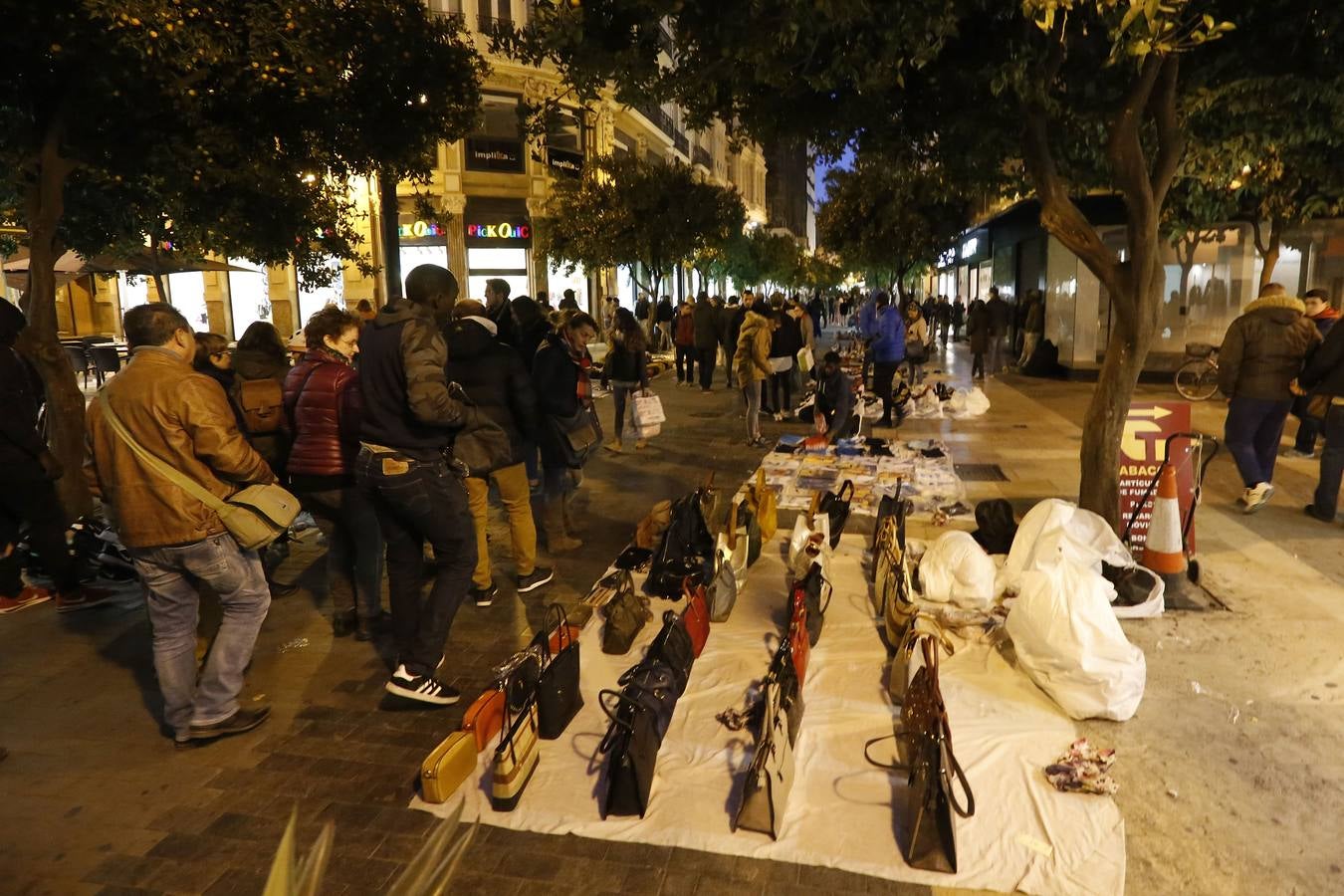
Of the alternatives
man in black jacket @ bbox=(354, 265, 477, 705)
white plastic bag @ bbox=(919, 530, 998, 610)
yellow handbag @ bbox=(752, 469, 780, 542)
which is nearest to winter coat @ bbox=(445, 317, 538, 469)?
man in black jacket @ bbox=(354, 265, 477, 705)

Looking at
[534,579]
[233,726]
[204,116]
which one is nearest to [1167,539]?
[534,579]

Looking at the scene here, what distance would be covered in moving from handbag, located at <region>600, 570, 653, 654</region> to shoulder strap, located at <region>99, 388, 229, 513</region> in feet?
6.90

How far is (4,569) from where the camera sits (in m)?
5.63

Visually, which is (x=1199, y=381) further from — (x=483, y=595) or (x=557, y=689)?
(x=557, y=689)

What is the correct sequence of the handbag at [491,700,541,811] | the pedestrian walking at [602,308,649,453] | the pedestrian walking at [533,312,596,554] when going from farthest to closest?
the pedestrian walking at [602,308,649,453] → the pedestrian walking at [533,312,596,554] → the handbag at [491,700,541,811]

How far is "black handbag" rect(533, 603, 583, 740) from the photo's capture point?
12.7 ft

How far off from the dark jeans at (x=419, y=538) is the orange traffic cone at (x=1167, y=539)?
13.6 ft

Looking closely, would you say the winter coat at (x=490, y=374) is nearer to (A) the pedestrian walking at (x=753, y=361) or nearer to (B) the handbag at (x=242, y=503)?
(B) the handbag at (x=242, y=503)

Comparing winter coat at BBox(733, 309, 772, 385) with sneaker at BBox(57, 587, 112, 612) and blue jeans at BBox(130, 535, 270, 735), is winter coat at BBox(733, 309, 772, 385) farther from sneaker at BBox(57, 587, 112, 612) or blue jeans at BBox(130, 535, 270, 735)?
blue jeans at BBox(130, 535, 270, 735)

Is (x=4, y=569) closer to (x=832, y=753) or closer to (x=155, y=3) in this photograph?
(x=155, y=3)

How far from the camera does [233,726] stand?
13.1ft

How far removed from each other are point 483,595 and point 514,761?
231 cm

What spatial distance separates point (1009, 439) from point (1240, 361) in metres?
4.05

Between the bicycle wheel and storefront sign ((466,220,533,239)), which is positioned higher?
storefront sign ((466,220,533,239))
